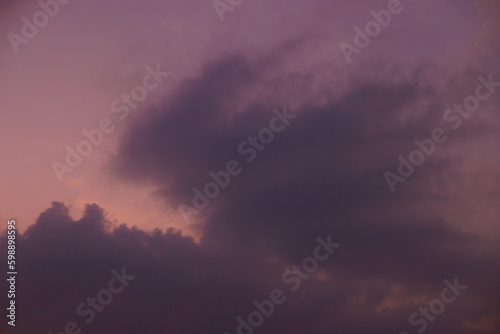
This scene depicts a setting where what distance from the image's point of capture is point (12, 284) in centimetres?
2198

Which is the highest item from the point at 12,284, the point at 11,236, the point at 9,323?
the point at 11,236

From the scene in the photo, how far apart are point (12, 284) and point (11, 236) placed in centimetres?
349

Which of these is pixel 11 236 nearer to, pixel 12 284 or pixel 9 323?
pixel 12 284

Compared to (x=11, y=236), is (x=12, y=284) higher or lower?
lower

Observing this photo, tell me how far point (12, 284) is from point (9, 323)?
9.44 feet

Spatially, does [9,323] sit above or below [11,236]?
below

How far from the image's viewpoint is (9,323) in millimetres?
22016

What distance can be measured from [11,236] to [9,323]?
626cm

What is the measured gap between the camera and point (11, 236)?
2277 cm

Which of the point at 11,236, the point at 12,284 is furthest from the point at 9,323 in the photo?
the point at 11,236

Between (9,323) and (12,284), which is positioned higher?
(12,284)
